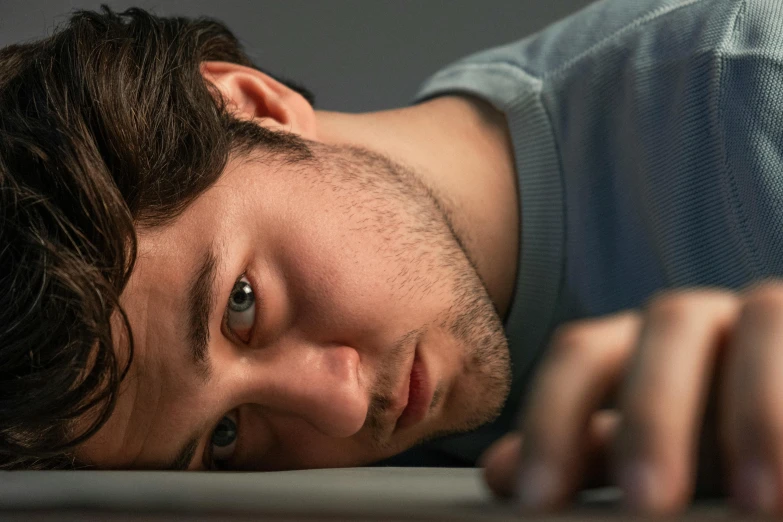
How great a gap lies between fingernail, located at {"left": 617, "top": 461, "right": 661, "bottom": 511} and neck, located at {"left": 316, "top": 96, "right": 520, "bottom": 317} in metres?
0.81

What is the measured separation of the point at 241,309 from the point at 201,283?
57 mm

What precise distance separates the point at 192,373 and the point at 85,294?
130 millimetres

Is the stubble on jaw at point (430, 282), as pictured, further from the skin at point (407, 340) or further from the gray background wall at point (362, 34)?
the gray background wall at point (362, 34)

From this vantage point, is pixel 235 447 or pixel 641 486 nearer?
pixel 641 486

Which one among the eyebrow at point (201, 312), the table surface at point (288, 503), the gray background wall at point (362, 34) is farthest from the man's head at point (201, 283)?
the gray background wall at point (362, 34)

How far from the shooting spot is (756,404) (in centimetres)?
21

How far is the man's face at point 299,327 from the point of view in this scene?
0.72 meters

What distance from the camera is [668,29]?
0.92m

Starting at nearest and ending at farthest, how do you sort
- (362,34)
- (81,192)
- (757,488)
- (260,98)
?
(757,488) → (81,192) → (260,98) → (362,34)

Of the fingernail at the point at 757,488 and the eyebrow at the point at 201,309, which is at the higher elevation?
the fingernail at the point at 757,488

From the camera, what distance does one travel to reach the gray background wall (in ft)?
5.48

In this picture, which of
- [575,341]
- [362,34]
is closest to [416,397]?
[575,341]

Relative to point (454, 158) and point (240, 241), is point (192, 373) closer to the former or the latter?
point (240, 241)

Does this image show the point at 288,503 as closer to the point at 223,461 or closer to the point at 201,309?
the point at 201,309
